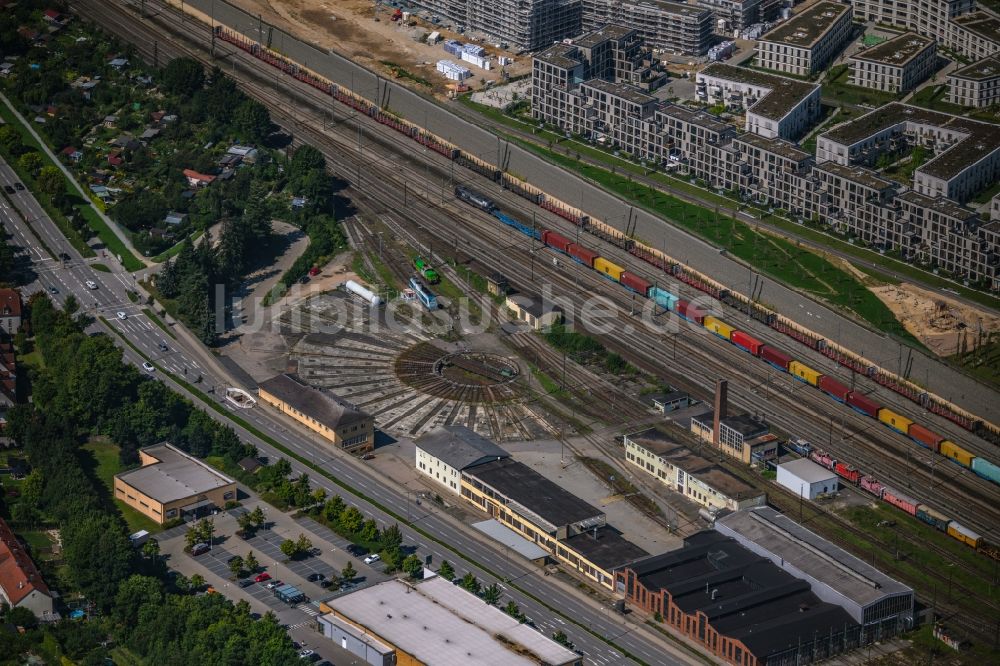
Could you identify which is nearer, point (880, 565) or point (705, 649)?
point (705, 649)

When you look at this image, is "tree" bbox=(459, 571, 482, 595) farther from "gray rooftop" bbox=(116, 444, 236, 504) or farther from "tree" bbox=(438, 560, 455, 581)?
"gray rooftop" bbox=(116, 444, 236, 504)

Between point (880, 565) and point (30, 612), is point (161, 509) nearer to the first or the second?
point (30, 612)

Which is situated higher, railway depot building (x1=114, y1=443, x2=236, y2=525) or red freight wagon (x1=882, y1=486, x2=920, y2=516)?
red freight wagon (x1=882, y1=486, x2=920, y2=516)

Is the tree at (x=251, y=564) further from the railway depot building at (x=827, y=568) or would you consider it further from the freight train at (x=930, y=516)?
the freight train at (x=930, y=516)

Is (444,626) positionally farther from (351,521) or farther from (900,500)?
(900,500)

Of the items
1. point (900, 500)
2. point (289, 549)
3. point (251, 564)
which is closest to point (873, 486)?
point (900, 500)

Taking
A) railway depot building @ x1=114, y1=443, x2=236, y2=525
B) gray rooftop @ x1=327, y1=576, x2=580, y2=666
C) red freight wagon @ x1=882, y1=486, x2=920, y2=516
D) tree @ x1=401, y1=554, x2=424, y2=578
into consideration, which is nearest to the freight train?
red freight wagon @ x1=882, y1=486, x2=920, y2=516

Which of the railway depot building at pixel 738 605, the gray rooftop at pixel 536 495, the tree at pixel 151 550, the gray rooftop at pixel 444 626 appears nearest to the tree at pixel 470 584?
the gray rooftop at pixel 444 626

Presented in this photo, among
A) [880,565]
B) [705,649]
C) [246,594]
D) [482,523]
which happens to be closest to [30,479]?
[246,594]
